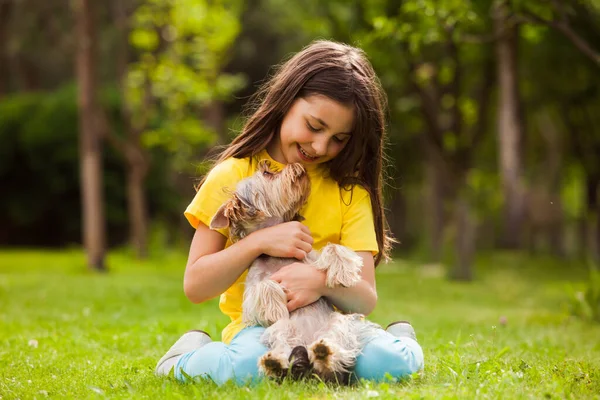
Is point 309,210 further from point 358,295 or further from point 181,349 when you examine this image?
point 181,349

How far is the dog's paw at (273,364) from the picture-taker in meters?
4.05

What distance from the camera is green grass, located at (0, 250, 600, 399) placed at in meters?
4.16

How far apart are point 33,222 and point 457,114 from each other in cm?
1389

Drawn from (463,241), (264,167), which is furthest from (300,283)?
(463,241)

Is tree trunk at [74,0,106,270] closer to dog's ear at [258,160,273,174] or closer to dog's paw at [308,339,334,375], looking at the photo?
dog's ear at [258,160,273,174]

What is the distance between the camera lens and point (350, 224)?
4746mm

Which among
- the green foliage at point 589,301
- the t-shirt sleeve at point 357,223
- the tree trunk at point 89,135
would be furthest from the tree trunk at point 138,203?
the t-shirt sleeve at point 357,223

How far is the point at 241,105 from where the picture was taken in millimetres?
14844

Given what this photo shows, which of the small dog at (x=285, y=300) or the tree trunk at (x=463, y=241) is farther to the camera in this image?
the tree trunk at (x=463, y=241)

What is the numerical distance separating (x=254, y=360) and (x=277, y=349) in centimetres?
20

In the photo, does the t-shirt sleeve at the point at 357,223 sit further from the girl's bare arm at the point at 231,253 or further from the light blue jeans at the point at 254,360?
the light blue jeans at the point at 254,360

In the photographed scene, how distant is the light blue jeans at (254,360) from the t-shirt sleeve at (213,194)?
0.69 metres

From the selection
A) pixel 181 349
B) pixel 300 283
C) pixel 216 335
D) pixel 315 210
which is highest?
pixel 315 210

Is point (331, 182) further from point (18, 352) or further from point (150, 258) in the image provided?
point (150, 258)
